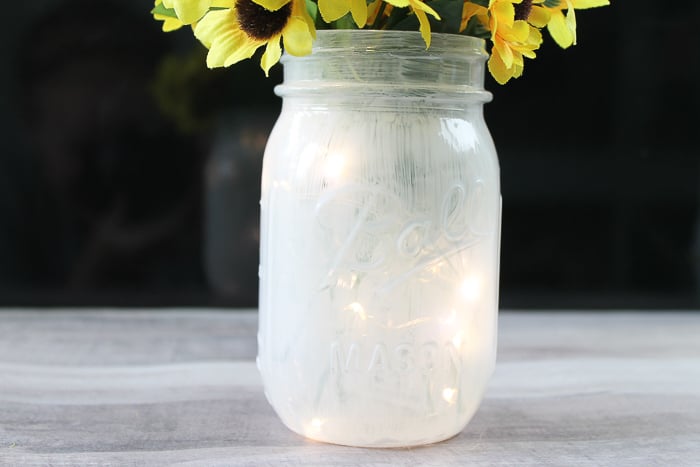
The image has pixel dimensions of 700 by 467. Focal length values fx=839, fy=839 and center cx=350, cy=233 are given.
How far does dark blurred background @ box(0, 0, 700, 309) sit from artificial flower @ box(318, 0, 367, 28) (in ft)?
2.42

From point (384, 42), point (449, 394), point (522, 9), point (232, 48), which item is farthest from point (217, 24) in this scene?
point (449, 394)

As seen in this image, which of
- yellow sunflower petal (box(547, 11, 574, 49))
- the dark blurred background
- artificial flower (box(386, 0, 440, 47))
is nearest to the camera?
artificial flower (box(386, 0, 440, 47))

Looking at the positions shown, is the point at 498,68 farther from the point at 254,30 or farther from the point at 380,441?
the point at 380,441

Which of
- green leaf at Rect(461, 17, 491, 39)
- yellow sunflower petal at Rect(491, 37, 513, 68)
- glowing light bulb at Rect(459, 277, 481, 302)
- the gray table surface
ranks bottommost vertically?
the gray table surface

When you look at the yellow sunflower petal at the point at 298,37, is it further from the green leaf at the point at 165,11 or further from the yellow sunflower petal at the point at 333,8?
the green leaf at the point at 165,11

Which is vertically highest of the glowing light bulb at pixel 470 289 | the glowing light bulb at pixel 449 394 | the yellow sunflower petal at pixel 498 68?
the yellow sunflower petal at pixel 498 68

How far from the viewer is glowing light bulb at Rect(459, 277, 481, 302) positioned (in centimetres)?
66

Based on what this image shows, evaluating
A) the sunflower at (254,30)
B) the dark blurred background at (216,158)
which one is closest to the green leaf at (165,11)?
the sunflower at (254,30)

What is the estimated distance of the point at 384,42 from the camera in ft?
2.06

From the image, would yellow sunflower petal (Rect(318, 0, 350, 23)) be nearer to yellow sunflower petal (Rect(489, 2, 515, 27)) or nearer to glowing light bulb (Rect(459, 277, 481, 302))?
yellow sunflower petal (Rect(489, 2, 515, 27))

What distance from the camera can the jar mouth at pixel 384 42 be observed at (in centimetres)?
63

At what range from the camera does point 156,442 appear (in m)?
0.70

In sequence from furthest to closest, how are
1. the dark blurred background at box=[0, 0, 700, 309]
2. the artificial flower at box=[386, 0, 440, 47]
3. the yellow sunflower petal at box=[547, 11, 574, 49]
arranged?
the dark blurred background at box=[0, 0, 700, 309]
the yellow sunflower petal at box=[547, 11, 574, 49]
the artificial flower at box=[386, 0, 440, 47]

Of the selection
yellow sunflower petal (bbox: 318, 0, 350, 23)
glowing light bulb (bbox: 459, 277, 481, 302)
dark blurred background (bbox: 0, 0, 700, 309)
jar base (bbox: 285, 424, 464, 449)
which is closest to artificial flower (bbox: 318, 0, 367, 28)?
yellow sunflower petal (bbox: 318, 0, 350, 23)
